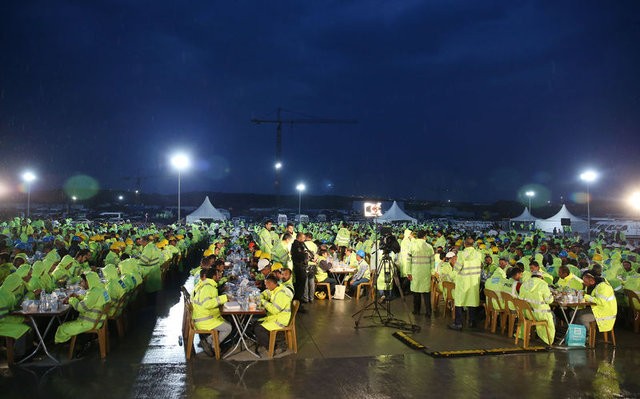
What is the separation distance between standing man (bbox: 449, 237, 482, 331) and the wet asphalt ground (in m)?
0.56

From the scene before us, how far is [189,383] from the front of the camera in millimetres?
5992

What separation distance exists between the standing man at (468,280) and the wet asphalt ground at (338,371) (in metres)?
0.56

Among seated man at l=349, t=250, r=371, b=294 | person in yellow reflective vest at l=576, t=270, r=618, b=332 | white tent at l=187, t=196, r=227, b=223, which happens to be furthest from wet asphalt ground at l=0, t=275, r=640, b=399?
white tent at l=187, t=196, r=227, b=223

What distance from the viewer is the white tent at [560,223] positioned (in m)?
31.4

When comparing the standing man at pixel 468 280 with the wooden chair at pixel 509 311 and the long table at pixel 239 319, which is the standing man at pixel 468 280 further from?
the long table at pixel 239 319

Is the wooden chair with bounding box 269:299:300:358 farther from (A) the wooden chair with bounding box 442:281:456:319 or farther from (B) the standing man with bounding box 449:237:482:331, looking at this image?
(A) the wooden chair with bounding box 442:281:456:319

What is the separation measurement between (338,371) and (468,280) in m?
3.51

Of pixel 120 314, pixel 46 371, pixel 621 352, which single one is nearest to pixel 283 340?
pixel 120 314

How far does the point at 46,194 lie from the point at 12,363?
109 m

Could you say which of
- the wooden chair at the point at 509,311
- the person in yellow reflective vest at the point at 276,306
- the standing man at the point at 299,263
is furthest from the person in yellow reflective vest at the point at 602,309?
the standing man at the point at 299,263

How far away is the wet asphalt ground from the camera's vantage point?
5.76 m

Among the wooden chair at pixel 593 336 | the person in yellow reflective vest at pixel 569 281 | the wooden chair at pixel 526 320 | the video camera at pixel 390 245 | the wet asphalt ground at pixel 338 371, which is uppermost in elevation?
the video camera at pixel 390 245

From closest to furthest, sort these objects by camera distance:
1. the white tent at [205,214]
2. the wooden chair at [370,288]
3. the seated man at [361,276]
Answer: the wooden chair at [370,288] → the seated man at [361,276] → the white tent at [205,214]

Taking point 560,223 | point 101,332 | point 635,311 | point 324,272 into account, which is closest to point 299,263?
point 324,272
